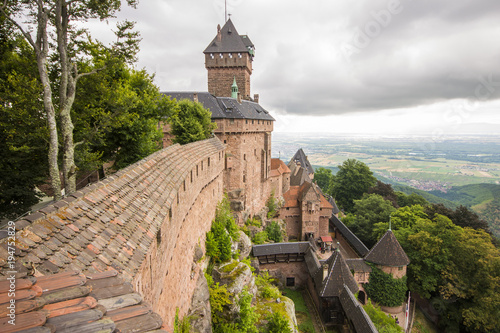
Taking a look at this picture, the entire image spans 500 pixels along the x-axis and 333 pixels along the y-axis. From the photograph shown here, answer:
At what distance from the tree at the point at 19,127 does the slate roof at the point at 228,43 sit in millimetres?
19895

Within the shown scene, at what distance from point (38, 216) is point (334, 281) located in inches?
826

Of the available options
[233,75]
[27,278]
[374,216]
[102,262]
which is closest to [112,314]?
[27,278]

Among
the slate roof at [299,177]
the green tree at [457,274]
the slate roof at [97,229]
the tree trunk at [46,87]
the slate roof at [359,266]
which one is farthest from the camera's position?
the slate roof at [299,177]

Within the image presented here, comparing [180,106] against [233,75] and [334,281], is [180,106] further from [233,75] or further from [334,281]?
[334,281]

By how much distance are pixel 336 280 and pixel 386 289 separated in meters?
5.45

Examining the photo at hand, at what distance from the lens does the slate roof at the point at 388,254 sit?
72.5ft

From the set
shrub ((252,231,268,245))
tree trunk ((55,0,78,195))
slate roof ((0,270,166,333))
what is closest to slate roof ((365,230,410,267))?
shrub ((252,231,268,245))

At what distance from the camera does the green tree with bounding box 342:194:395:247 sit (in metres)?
33.7

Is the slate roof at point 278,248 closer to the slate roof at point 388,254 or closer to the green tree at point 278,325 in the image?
the slate roof at point 388,254

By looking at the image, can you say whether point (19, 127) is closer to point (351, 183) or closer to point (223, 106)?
point (223, 106)

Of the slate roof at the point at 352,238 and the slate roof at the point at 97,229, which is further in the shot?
the slate roof at the point at 352,238

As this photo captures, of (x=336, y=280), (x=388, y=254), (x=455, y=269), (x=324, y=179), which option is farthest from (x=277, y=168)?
(x=324, y=179)

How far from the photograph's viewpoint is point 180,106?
18.9 m

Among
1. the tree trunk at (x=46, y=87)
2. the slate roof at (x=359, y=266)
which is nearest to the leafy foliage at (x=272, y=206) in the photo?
the slate roof at (x=359, y=266)
